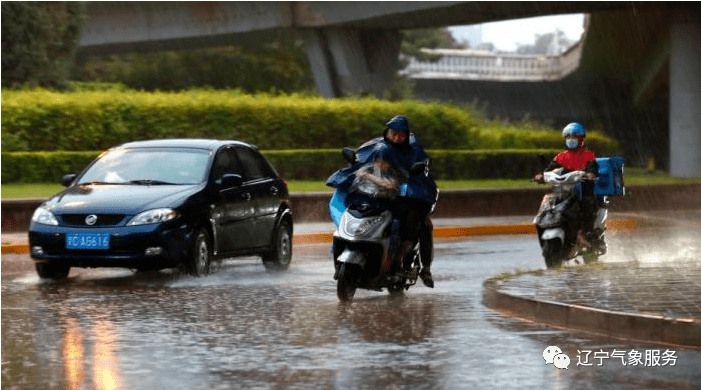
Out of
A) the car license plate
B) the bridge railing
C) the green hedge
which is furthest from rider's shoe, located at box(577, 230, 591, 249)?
the bridge railing

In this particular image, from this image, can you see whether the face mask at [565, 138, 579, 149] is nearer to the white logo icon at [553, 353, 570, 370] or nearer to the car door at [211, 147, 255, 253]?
the car door at [211, 147, 255, 253]

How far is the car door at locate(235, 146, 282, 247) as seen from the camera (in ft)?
57.7

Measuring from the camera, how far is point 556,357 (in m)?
9.97

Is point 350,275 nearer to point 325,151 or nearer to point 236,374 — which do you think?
point 236,374

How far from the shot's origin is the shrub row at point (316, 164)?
2836 cm

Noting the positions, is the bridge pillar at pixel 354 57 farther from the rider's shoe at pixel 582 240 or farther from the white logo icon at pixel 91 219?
the white logo icon at pixel 91 219

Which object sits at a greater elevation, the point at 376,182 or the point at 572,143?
the point at 572,143

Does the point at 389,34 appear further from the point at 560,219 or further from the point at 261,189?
the point at 560,219

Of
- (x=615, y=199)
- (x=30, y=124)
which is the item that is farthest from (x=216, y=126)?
(x=615, y=199)

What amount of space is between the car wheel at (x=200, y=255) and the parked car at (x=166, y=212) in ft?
0.03

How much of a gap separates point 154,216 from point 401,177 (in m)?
3.06

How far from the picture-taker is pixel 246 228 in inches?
679

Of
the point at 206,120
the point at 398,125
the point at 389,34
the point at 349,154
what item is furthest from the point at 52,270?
the point at 389,34

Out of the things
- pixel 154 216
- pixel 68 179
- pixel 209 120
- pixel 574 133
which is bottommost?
pixel 154 216
